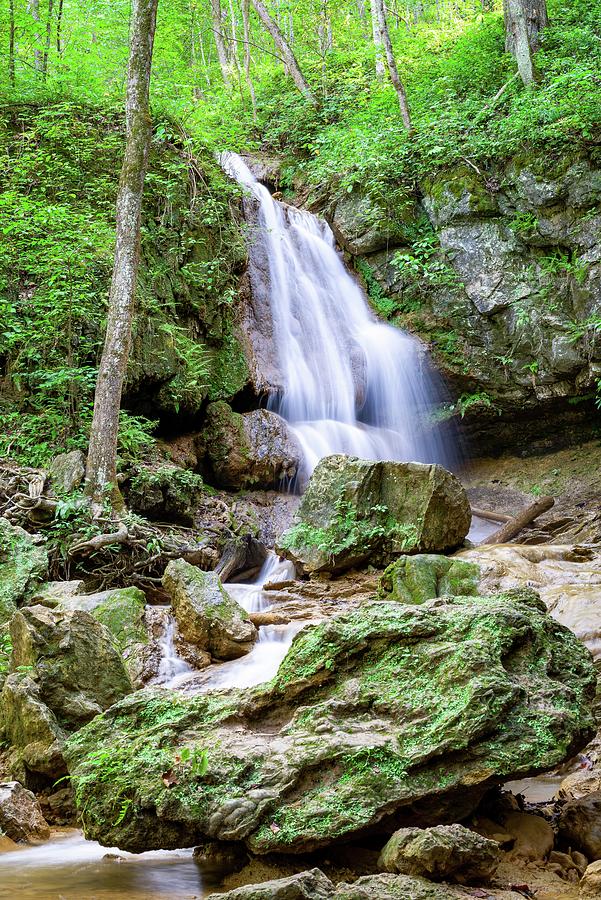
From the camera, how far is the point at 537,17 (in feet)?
52.2

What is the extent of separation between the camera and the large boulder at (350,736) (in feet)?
9.69

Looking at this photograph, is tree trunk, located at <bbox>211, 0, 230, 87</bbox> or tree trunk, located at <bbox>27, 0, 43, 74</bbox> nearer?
tree trunk, located at <bbox>27, 0, 43, 74</bbox>

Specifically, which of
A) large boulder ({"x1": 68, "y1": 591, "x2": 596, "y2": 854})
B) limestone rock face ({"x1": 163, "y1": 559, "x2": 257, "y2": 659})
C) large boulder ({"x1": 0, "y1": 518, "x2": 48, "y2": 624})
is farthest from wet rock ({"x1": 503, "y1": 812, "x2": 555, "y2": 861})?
large boulder ({"x1": 0, "y1": 518, "x2": 48, "y2": 624})

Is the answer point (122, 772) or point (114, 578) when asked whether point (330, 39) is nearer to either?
point (114, 578)

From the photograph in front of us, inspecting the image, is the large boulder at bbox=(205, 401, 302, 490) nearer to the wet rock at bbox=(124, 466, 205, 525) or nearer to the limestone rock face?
the wet rock at bbox=(124, 466, 205, 525)

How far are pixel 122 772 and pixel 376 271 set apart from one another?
13.5 meters

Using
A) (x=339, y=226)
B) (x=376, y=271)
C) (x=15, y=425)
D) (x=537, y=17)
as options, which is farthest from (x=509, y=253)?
(x=15, y=425)

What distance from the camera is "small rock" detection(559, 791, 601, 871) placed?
9.71 ft

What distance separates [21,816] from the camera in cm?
368

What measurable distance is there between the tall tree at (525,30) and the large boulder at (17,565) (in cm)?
1333

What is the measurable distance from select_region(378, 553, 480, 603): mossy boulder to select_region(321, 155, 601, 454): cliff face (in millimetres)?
6486

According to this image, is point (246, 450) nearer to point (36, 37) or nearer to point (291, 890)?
point (291, 890)

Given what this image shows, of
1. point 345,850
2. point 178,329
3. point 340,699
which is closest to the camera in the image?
point 345,850

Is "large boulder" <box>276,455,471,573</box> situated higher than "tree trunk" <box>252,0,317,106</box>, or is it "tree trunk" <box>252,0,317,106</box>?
"tree trunk" <box>252,0,317,106</box>
